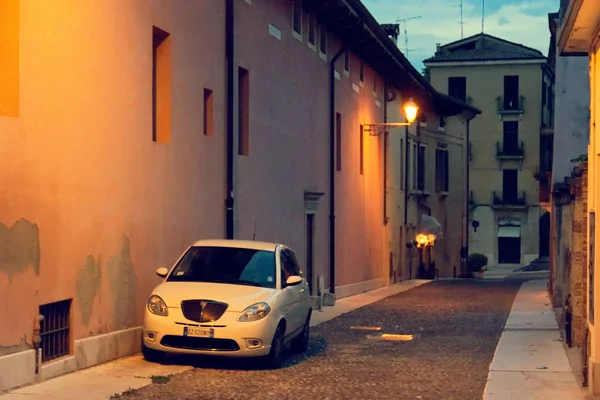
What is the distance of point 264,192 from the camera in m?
19.8

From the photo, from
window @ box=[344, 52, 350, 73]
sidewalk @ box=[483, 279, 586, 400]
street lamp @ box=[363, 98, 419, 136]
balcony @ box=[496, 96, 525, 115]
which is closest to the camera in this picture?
sidewalk @ box=[483, 279, 586, 400]

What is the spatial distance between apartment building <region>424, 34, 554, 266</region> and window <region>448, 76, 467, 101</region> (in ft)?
0.22

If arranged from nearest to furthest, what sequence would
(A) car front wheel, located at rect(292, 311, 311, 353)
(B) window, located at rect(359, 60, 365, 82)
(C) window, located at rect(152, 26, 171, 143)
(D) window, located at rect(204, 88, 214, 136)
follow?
(A) car front wheel, located at rect(292, 311, 311, 353) → (C) window, located at rect(152, 26, 171, 143) → (D) window, located at rect(204, 88, 214, 136) → (B) window, located at rect(359, 60, 365, 82)

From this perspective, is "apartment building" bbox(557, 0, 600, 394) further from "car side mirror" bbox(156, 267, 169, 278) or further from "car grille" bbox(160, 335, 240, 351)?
"car side mirror" bbox(156, 267, 169, 278)

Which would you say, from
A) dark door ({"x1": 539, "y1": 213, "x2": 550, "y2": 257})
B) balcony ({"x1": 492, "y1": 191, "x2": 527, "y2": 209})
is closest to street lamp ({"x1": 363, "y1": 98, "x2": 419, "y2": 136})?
balcony ({"x1": 492, "y1": 191, "x2": 527, "y2": 209})

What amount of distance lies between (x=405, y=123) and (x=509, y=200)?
4161 centimetres

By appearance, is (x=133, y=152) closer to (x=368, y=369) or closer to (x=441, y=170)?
(x=368, y=369)

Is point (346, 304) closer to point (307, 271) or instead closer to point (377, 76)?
point (307, 271)

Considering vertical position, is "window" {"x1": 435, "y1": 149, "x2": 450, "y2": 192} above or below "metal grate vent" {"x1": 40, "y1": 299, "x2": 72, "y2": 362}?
above

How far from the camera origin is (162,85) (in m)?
14.6

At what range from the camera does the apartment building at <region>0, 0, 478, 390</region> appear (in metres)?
10.3

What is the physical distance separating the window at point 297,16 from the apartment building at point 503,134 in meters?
45.2

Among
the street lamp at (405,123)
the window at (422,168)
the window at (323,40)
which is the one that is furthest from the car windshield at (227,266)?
the window at (422,168)

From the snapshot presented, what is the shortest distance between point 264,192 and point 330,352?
603cm
